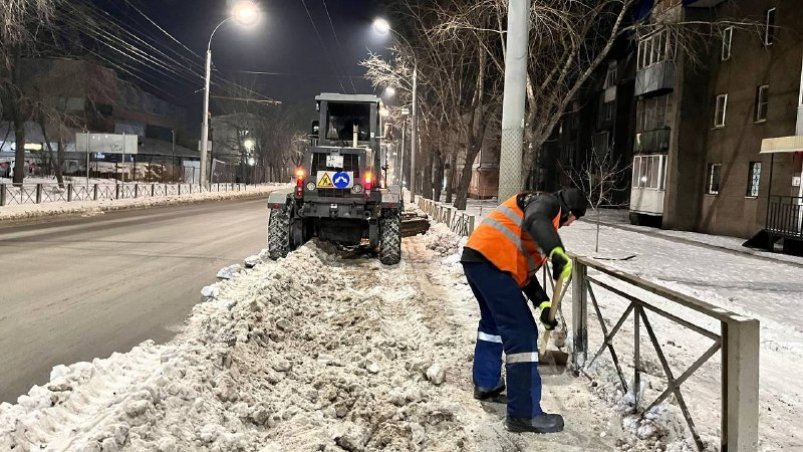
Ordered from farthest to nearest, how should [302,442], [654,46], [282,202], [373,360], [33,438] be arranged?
[654,46]
[282,202]
[373,360]
[302,442]
[33,438]

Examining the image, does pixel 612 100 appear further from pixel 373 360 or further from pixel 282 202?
pixel 373 360

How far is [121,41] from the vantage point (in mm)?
24828

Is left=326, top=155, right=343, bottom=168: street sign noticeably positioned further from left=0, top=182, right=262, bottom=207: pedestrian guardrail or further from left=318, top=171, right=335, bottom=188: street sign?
left=0, top=182, right=262, bottom=207: pedestrian guardrail

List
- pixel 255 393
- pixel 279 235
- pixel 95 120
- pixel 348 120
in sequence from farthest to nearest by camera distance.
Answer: pixel 95 120 < pixel 348 120 < pixel 279 235 < pixel 255 393

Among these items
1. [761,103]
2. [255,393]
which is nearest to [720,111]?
[761,103]

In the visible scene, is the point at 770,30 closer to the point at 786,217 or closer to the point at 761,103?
the point at 761,103

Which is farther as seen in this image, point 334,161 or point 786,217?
point 786,217

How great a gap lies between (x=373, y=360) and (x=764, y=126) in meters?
20.6

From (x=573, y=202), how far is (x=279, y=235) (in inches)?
314

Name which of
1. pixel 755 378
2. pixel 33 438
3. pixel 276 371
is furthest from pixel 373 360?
pixel 755 378

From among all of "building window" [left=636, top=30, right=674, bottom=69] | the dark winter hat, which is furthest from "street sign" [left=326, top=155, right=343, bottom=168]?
"building window" [left=636, top=30, right=674, bottom=69]

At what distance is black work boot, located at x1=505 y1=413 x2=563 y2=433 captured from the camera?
4.08 meters

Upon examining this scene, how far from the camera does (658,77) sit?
26.4 meters

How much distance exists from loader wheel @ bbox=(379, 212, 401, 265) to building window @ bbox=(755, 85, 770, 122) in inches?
644
